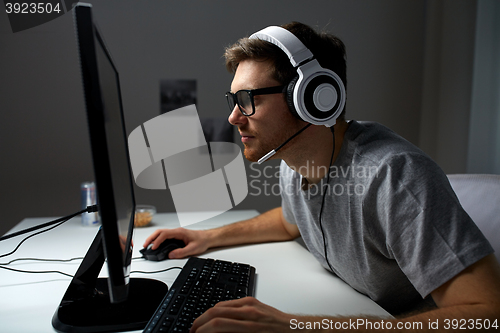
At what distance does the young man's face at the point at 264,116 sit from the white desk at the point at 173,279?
0.31 metres

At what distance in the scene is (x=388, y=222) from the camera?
28.0 inches

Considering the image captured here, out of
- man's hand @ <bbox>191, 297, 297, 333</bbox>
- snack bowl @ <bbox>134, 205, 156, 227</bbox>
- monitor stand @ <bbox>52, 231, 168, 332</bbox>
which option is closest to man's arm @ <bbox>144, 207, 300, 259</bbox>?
monitor stand @ <bbox>52, 231, 168, 332</bbox>

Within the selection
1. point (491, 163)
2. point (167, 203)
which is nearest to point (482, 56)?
point (491, 163)

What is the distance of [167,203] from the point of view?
6.87 ft

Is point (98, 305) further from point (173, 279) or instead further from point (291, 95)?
point (291, 95)

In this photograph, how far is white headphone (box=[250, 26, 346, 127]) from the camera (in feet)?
2.79

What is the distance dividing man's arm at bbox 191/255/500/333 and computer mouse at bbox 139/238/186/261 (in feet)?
1.48

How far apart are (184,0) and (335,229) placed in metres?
1.63

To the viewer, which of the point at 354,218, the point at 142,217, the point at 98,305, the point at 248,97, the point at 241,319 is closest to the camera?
the point at 241,319

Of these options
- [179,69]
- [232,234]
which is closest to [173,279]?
[232,234]

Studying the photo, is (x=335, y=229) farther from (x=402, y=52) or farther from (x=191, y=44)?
(x=402, y=52)

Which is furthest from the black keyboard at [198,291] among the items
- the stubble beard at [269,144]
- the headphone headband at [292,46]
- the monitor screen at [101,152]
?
the headphone headband at [292,46]

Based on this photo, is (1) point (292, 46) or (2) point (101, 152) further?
(1) point (292, 46)

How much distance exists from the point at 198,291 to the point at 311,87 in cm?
52
